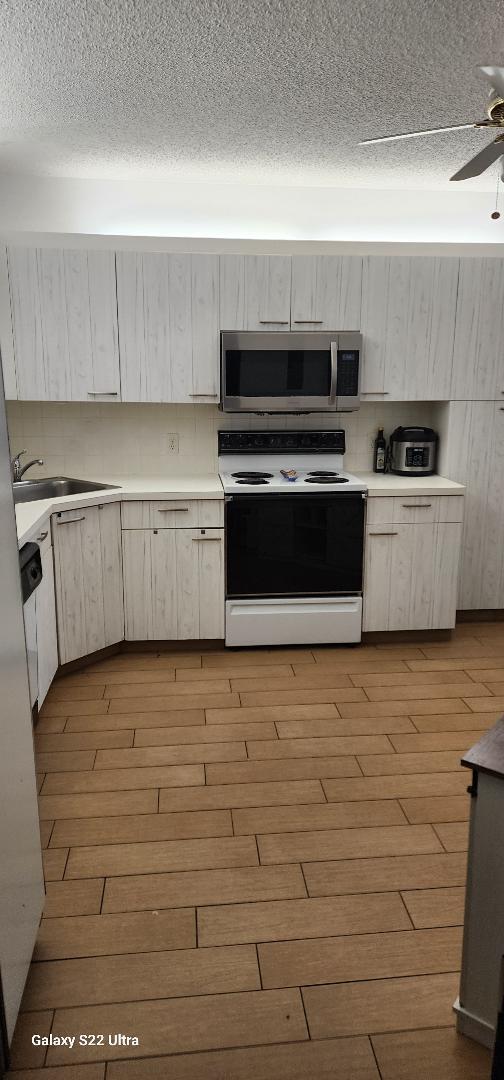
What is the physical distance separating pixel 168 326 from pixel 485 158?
1.96 m

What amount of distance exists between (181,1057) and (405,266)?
3756mm

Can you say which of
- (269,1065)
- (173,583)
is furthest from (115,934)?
(173,583)

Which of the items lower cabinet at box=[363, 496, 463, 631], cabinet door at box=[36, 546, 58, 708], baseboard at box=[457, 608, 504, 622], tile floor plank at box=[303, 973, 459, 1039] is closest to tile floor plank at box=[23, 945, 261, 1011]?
tile floor plank at box=[303, 973, 459, 1039]

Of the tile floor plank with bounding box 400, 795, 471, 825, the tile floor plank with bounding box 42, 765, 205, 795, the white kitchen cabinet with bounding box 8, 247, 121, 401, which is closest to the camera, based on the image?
the tile floor plank with bounding box 400, 795, 471, 825

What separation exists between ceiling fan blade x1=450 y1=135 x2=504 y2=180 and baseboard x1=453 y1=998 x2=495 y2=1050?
2.52 metres

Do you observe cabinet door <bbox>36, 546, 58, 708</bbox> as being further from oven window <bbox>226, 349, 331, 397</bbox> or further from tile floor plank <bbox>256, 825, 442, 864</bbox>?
oven window <bbox>226, 349, 331, 397</bbox>

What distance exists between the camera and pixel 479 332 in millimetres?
4227

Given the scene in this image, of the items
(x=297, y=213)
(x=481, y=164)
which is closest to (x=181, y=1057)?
(x=481, y=164)

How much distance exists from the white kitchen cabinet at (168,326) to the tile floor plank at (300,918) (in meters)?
2.74

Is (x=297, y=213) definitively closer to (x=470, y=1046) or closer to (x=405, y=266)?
(x=405, y=266)

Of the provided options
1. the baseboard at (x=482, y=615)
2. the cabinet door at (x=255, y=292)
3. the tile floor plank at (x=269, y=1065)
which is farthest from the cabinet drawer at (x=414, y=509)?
the tile floor plank at (x=269, y=1065)

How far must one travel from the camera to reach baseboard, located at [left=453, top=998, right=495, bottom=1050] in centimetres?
170

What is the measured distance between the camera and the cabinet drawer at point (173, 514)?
154 inches

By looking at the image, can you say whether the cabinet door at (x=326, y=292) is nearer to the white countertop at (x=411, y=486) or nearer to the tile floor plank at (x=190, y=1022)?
the white countertop at (x=411, y=486)
